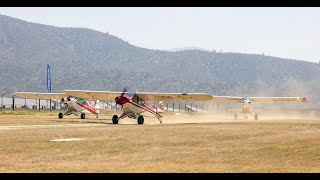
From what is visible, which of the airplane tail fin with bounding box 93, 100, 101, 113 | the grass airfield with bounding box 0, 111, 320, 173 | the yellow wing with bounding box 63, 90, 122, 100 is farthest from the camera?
the airplane tail fin with bounding box 93, 100, 101, 113

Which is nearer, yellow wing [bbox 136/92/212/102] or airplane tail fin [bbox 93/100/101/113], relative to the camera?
Result: yellow wing [bbox 136/92/212/102]

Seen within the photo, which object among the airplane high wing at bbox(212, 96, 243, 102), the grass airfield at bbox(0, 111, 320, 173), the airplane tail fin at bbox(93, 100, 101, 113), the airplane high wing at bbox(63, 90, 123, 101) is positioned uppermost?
the airplane high wing at bbox(63, 90, 123, 101)

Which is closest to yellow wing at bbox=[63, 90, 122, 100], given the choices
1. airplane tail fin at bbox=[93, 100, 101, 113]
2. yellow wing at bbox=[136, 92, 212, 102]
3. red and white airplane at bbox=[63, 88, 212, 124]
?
red and white airplane at bbox=[63, 88, 212, 124]

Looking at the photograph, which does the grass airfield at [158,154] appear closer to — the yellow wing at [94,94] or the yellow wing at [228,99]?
the yellow wing at [94,94]

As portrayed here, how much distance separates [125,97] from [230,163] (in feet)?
113

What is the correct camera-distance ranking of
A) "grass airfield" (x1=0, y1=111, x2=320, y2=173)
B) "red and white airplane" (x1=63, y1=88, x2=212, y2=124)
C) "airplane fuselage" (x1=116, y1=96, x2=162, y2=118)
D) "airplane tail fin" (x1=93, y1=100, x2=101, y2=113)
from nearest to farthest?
"grass airfield" (x1=0, y1=111, x2=320, y2=173) → "red and white airplane" (x1=63, y1=88, x2=212, y2=124) → "airplane fuselage" (x1=116, y1=96, x2=162, y2=118) → "airplane tail fin" (x1=93, y1=100, x2=101, y2=113)

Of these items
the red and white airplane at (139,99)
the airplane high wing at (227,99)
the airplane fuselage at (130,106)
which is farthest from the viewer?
the airplane high wing at (227,99)

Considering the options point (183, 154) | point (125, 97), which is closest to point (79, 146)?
point (183, 154)

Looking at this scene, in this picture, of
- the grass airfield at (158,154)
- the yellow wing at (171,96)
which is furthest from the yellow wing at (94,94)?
the grass airfield at (158,154)

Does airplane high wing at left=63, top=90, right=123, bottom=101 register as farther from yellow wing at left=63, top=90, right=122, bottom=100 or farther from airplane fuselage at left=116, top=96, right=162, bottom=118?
airplane fuselage at left=116, top=96, right=162, bottom=118

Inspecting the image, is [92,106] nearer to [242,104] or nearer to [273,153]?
[242,104]

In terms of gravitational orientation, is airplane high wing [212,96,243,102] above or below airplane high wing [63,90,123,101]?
below
